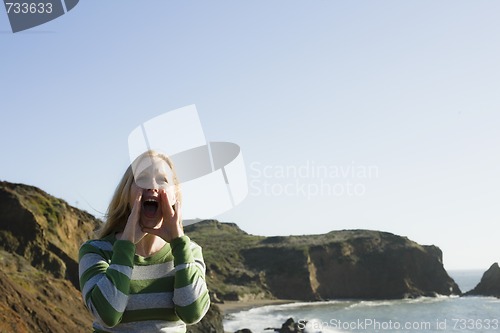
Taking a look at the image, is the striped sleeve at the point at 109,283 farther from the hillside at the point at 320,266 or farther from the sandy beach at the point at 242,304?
the hillside at the point at 320,266

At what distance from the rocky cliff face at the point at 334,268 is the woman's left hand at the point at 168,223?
90.4 metres

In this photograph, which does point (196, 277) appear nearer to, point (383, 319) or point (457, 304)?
point (383, 319)

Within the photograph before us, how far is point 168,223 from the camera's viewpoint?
2.50 meters

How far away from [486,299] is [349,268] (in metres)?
24.3

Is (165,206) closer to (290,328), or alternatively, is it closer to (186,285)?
(186,285)

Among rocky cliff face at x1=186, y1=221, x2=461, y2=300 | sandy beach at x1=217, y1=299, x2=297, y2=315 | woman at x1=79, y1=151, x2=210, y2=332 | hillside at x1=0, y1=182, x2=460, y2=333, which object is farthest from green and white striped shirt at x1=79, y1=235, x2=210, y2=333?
rocky cliff face at x1=186, y1=221, x2=461, y2=300

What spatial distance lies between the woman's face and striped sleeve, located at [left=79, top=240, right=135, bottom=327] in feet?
0.46

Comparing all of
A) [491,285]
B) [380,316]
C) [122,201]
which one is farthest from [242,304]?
[122,201]

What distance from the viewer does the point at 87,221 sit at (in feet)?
129

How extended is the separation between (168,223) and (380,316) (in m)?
76.2

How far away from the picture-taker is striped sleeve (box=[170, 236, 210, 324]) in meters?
2.50

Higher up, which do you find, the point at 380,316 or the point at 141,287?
the point at 141,287

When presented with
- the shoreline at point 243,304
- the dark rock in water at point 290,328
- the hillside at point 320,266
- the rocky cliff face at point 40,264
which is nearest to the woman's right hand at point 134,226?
the rocky cliff face at point 40,264

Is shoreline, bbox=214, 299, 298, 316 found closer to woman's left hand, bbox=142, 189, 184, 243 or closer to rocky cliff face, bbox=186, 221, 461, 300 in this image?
rocky cliff face, bbox=186, 221, 461, 300
